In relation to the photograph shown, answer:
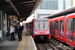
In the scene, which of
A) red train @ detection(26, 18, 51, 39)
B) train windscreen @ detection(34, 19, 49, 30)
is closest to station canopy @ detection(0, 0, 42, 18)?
train windscreen @ detection(34, 19, 49, 30)

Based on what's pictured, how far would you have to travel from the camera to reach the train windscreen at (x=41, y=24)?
48.9ft

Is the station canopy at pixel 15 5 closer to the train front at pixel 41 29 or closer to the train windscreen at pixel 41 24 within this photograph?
the train windscreen at pixel 41 24

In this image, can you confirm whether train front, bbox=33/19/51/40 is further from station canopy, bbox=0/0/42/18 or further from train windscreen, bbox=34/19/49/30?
station canopy, bbox=0/0/42/18

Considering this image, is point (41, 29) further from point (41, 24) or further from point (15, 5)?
point (15, 5)

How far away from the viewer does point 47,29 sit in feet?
48.9

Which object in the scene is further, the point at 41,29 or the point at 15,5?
the point at 41,29

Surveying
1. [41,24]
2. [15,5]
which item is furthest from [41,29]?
[15,5]

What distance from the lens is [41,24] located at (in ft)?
49.3

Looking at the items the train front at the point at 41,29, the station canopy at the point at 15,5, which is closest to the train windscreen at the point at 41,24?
the train front at the point at 41,29

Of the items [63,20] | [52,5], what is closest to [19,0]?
[63,20]

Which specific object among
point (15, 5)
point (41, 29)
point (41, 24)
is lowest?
point (41, 29)

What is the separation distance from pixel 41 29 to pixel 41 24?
0.60 m

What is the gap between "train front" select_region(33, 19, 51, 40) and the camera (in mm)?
14690

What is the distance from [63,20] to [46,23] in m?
3.08
